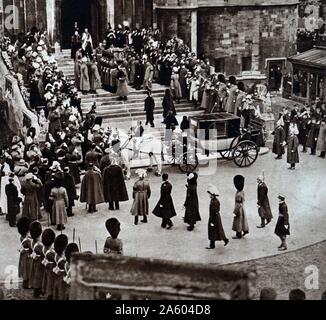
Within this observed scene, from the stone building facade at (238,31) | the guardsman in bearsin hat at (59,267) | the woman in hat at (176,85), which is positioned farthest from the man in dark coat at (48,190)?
the stone building facade at (238,31)

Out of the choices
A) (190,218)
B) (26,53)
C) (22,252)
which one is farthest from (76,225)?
(26,53)

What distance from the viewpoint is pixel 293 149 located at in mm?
23766

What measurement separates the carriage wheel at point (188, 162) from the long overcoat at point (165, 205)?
4.67 m

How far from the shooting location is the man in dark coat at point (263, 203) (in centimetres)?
1781

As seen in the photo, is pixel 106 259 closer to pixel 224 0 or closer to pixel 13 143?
pixel 13 143

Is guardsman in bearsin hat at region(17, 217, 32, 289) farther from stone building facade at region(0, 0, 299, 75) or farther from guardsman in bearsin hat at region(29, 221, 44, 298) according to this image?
stone building facade at region(0, 0, 299, 75)

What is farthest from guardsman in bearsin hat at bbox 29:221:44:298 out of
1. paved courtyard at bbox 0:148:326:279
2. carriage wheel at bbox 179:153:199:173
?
carriage wheel at bbox 179:153:199:173

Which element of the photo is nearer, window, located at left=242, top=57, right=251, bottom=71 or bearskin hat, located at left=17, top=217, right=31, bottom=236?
bearskin hat, located at left=17, top=217, right=31, bottom=236

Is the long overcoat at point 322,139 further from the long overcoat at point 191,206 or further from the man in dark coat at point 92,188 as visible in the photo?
the man in dark coat at point 92,188

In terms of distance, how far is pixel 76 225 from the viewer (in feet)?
61.5

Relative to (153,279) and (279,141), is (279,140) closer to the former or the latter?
(279,141)

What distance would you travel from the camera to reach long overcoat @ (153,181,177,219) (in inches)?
Result: 709

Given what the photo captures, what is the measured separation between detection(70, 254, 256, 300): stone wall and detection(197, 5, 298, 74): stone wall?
3336 centimetres

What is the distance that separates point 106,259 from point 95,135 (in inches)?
644
